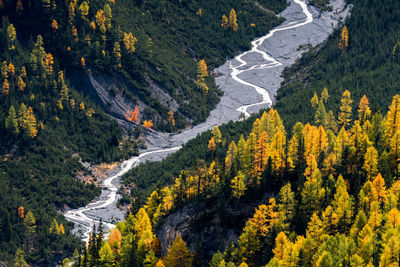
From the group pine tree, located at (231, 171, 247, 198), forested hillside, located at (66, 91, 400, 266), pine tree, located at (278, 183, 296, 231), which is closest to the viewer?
forested hillside, located at (66, 91, 400, 266)

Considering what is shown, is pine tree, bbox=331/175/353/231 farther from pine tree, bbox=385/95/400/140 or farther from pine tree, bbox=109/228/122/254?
pine tree, bbox=109/228/122/254

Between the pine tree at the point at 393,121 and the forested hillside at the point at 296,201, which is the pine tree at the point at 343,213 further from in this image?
the pine tree at the point at 393,121

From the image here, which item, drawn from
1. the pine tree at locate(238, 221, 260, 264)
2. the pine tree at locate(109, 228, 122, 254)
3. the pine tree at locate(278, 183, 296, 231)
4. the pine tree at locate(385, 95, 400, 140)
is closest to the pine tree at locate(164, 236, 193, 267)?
the pine tree at locate(238, 221, 260, 264)

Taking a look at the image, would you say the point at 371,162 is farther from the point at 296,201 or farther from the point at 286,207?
the point at 286,207

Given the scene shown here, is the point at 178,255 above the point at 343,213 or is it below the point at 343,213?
below

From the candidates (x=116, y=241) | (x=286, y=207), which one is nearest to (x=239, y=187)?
(x=286, y=207)

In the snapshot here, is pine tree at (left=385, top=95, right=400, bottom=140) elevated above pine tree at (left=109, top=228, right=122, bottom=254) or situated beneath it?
elevated above
